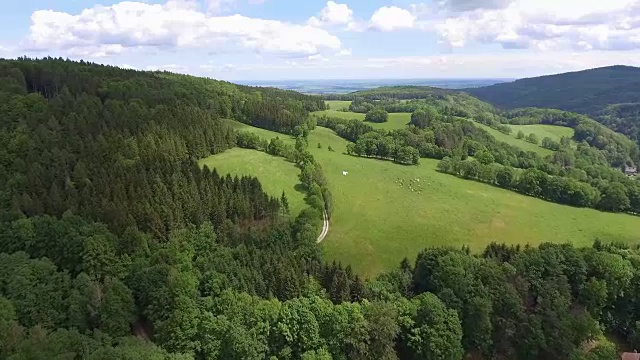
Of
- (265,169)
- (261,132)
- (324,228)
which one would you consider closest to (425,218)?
(324,228)

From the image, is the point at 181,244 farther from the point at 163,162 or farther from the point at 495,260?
the point at 495,260

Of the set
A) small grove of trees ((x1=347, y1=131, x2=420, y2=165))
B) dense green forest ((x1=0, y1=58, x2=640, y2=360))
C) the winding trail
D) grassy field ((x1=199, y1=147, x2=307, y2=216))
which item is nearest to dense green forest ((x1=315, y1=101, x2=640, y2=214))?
small grove of trees ((x1=347, y1=131, x2=420, y2=165))

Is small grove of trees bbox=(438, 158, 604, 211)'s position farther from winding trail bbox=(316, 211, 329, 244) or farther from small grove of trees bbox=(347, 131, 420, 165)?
winding trail bbox=(316, 211, 329, 244)

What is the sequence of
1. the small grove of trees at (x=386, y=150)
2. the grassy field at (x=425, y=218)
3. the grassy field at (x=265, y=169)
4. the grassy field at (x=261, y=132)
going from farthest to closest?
the grassy field at (x=261, y=132), the small grove of trees at (x=386, y=150), the grassy field at (x=265, y=169), the grassy field at (x=425, y=218)

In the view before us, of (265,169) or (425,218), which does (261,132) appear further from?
(425,218)

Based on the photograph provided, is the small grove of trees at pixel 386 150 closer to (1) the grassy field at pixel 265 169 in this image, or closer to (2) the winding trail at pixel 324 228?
(1) the grassy field at pixel 265 169

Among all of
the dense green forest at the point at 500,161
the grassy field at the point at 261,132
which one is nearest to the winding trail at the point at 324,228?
the dense green forest at the point at 500,161

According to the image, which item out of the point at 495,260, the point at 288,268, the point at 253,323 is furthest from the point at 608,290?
the point at 253,323
